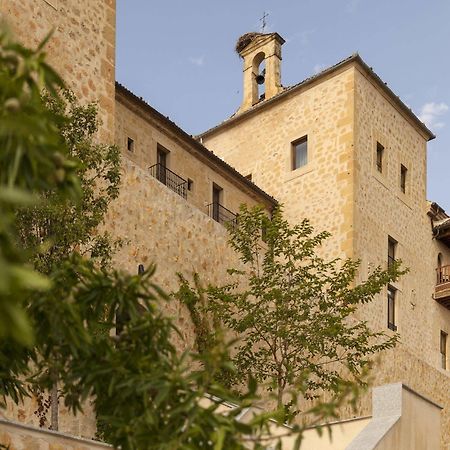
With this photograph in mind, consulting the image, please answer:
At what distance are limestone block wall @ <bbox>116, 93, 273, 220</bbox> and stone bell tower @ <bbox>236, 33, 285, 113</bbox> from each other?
4506mm

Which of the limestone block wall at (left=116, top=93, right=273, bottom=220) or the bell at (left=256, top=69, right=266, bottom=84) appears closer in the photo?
the limestone block wall at (left=116, top=93, right=273, bottom=220)

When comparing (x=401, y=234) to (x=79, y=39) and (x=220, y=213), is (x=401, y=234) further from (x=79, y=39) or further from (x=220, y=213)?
(x=79, y=39)

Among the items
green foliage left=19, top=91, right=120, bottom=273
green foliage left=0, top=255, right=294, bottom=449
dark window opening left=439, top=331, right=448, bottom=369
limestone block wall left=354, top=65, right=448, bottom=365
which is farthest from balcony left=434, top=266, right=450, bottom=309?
green foliage left=0, top=255, right=294, bottom=449

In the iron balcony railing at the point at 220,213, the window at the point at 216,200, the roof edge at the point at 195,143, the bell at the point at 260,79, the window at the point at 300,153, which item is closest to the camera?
the roof edge at the point at 195,143

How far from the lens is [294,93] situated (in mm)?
27766

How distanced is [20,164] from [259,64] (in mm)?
28198

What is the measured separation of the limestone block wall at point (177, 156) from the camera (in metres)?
22.2

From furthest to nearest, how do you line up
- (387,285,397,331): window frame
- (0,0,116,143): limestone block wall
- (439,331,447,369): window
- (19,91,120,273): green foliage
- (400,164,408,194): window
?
(439,331,447,369): window → (400,164,408,194): window → (387,285,397,331): window frame → (0,0,116,143): limestone block wall → (19,91,120,273): green foliage

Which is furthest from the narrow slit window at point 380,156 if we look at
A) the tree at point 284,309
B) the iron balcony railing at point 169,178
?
the tree at point 284,309

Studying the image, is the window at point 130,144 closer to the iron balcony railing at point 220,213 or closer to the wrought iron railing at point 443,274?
the iron balcony railing at point 220,213

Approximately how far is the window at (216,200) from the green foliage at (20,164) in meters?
21.5

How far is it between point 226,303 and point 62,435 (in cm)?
957

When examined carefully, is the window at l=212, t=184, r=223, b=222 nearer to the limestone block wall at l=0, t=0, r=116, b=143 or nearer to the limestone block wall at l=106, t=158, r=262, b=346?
the limestone block wall at l=106, t=158, r=262, b=346

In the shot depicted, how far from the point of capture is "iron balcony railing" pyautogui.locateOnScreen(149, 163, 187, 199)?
76.1ft
